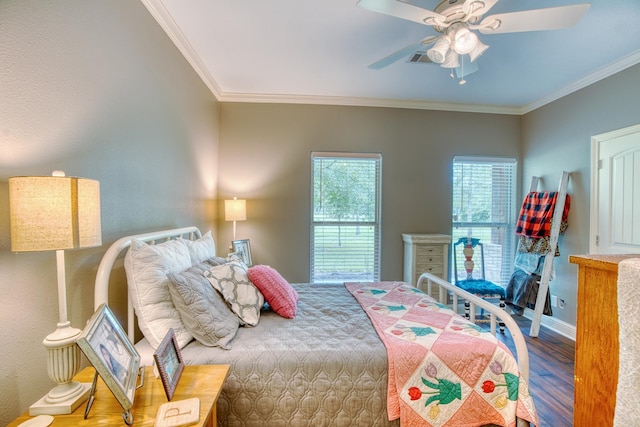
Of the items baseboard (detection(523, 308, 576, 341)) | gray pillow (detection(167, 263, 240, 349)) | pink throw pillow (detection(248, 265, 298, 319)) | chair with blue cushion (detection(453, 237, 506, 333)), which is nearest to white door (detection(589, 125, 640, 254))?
baseboard (detection(523, 308, 576, 341))

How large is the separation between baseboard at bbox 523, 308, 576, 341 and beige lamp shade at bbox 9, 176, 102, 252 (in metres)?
4.05

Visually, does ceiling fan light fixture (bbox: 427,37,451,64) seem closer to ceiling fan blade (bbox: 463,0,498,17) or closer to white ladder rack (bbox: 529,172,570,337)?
ceiling fan blade (bbox: 463,0,498,17)

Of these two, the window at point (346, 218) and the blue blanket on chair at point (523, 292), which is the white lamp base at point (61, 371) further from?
the blue blanket on chair at point (523, 292)

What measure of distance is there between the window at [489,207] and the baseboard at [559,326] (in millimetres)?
588

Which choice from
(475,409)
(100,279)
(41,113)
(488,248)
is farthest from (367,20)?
(488,248)

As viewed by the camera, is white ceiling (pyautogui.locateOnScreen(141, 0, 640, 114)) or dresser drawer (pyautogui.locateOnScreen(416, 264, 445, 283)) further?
dresser drawer (pyautogui.locateOnScreen(416, 264, 445, 283))

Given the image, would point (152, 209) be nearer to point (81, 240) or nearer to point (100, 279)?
point (100, 279)

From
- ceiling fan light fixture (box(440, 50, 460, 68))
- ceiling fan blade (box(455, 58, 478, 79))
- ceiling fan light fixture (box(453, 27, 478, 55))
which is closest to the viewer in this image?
ceiling fan light fixture (box(453, 27, 478, 55))

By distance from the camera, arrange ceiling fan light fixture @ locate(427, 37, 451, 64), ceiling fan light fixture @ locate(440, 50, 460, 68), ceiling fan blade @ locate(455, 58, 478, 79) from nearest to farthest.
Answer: ceiling fan light fixture @ locate(427, 37, 451, 64), ceiling fan light fixture @ locate(440, 50, 460, 68), ceiling fan blade @ locate(455, 58, 478, 79)

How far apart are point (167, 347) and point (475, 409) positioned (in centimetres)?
140

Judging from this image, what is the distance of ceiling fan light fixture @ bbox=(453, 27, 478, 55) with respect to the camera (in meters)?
1.46

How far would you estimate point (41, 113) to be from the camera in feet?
3.32

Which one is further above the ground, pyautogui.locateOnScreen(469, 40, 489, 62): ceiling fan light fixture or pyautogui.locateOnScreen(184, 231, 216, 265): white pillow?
pyautogui.locateOnScreen(469, 40, 489, 62): ceiling fan light fixture

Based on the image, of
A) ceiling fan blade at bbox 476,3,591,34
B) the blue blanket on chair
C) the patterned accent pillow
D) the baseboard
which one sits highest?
ceiling fan blade at bbox 476,3,591,34
